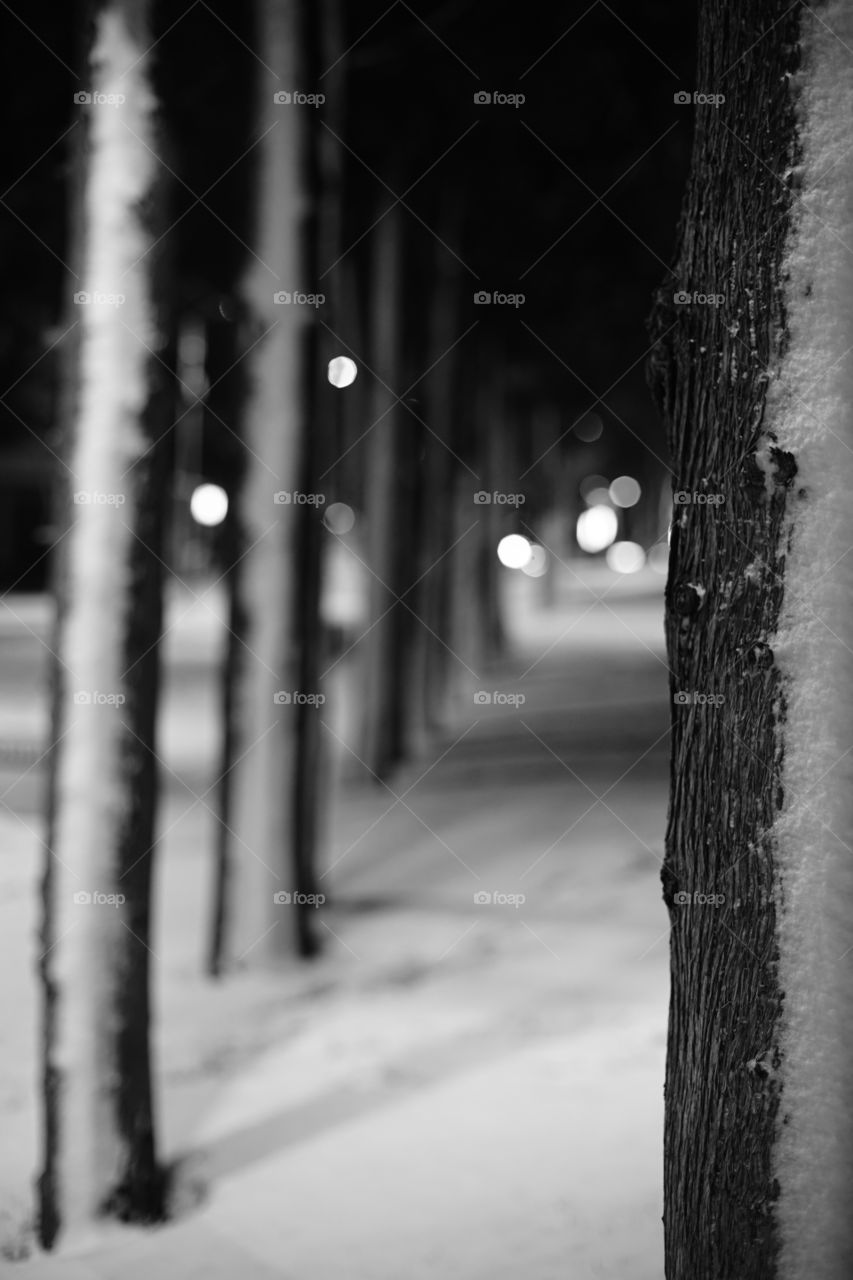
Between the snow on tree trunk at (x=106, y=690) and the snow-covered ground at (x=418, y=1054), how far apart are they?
39 centimetres

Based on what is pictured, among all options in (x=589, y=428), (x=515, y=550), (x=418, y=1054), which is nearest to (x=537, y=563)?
(x=589, y=428)

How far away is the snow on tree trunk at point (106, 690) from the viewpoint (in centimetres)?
464

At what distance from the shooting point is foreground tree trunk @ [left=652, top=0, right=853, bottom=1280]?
2955 mm

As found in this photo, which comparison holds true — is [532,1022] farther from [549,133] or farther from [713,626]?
[549,133]

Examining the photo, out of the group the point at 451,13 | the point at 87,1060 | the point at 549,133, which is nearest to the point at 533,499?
the point at 549,133

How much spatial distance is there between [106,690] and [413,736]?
9.65 metres

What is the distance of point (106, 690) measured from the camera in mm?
4648

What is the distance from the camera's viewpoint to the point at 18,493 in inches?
1790

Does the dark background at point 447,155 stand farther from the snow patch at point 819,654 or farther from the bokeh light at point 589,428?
the bokeh light at point 589,428
